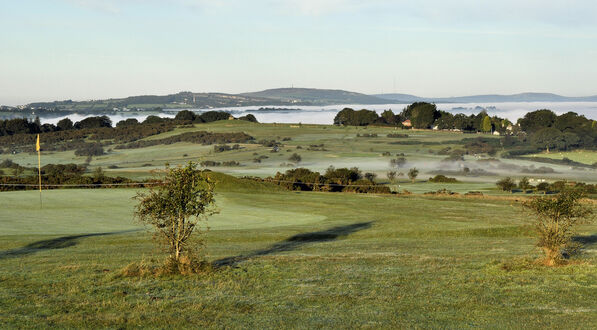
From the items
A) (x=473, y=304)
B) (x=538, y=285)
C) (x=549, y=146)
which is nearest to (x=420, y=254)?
(x=538, y=285)

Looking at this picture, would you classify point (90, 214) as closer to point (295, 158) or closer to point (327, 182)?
point (327, 182)

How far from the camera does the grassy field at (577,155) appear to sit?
12543 centimetres

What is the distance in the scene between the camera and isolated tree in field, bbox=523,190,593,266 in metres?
21.1

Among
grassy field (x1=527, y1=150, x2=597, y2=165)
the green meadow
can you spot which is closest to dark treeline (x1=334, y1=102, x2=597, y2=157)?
grassy field (x1=527, y1=150, x2=597, y2=165)

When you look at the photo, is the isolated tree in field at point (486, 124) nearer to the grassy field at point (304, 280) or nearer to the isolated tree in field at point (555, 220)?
the grassy field at point (304, 280)

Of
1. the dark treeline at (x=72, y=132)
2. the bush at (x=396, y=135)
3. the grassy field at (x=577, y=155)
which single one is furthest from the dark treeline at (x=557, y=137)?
the dark treeline at (x=72, y=132)

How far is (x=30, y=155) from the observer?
466 feet

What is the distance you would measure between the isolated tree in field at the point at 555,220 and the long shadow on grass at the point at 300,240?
1055 centimetres

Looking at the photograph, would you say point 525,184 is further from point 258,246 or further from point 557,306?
point 557,306

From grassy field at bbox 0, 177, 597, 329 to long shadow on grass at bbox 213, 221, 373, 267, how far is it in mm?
72

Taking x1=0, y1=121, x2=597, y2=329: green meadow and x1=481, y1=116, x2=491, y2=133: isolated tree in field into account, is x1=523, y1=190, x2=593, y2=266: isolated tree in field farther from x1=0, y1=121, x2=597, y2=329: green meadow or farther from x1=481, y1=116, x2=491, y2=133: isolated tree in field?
x1=481, y1=116, x2=491, y2=133: isolated tree in field

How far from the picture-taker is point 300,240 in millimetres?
31688

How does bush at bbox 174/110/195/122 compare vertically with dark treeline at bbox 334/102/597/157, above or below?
above

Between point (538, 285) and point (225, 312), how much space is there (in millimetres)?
9235
